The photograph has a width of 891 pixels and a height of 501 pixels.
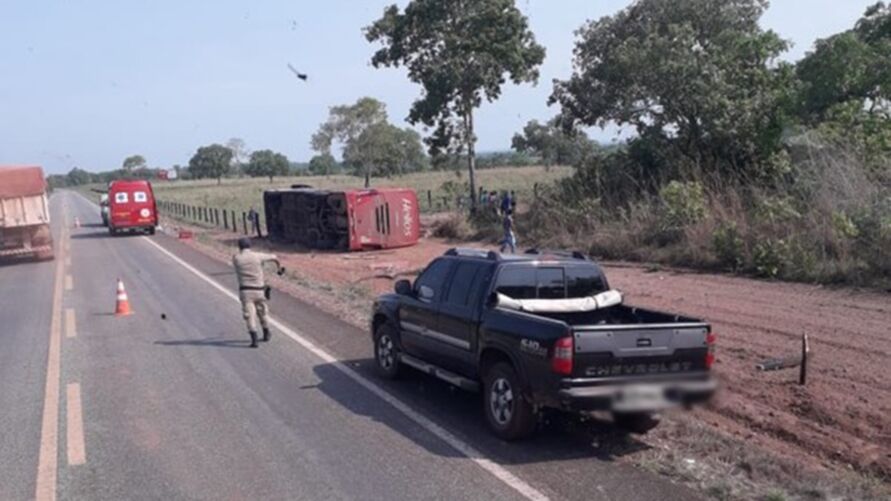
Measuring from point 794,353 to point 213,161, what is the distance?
510 ft

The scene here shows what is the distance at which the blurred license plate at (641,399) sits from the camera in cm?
786

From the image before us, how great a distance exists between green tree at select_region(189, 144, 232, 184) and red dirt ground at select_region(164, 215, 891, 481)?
466ft

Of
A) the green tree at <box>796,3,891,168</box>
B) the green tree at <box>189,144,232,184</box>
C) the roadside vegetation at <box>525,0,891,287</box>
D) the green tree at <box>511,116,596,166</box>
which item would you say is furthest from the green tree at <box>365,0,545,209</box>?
the green tree at <box>189,144,232,184</box>

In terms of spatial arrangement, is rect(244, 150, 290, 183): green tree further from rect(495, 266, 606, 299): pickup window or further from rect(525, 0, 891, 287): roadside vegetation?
rect(495, 266, 606, 299): pickup window

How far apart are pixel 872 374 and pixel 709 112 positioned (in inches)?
696

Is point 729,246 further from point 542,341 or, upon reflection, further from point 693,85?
point 542,341

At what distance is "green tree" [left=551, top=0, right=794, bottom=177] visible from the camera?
88.4 feet

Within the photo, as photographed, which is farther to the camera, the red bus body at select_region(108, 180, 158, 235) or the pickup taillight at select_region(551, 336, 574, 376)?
the red bus body at select_region(108, 180, 158, 235)

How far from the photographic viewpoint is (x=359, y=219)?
31859 mm

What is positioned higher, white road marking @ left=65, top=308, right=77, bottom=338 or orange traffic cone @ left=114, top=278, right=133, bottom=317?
orange traffic cone @ left=114, top=278, right=133, bottom=317

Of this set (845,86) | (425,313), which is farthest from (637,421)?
(845,86)

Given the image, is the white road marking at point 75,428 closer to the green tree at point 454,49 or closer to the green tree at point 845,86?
the green tree at point 845,86

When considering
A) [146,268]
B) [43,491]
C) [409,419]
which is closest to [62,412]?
[43,491]

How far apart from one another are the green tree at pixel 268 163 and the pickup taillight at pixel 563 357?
152875mm
